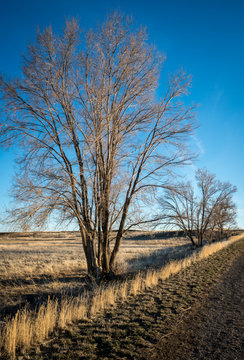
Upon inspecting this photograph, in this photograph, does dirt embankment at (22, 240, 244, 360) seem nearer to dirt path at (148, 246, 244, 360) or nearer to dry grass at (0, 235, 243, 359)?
dirt path at (148, 246, 244, 360)

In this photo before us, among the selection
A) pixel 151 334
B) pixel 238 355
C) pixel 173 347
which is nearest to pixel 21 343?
pixel 151 334

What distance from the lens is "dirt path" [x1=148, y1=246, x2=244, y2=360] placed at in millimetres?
3432

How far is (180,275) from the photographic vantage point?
928 cm

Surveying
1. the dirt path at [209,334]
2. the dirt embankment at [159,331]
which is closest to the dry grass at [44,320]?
the dirt embankment at [159,331]

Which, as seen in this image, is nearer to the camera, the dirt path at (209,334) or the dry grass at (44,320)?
the dirt path at (209,334)

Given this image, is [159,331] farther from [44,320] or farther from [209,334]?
[44,320]

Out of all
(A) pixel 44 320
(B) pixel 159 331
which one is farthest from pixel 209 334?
(A) pixel 44 320

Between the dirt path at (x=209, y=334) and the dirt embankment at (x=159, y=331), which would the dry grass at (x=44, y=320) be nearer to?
the dirt embankment at (x=159, y=331)

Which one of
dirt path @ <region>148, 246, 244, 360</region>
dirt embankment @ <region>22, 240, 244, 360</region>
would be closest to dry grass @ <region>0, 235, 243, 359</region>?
dirt embankment @ <region>22, 240, 244, 360</region>

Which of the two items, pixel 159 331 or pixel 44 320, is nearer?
pixel 44 320

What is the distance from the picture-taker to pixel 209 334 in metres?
4.11

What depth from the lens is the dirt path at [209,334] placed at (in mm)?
3432

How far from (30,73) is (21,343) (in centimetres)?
853

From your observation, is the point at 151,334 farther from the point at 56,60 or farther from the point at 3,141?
the point at 56,60
